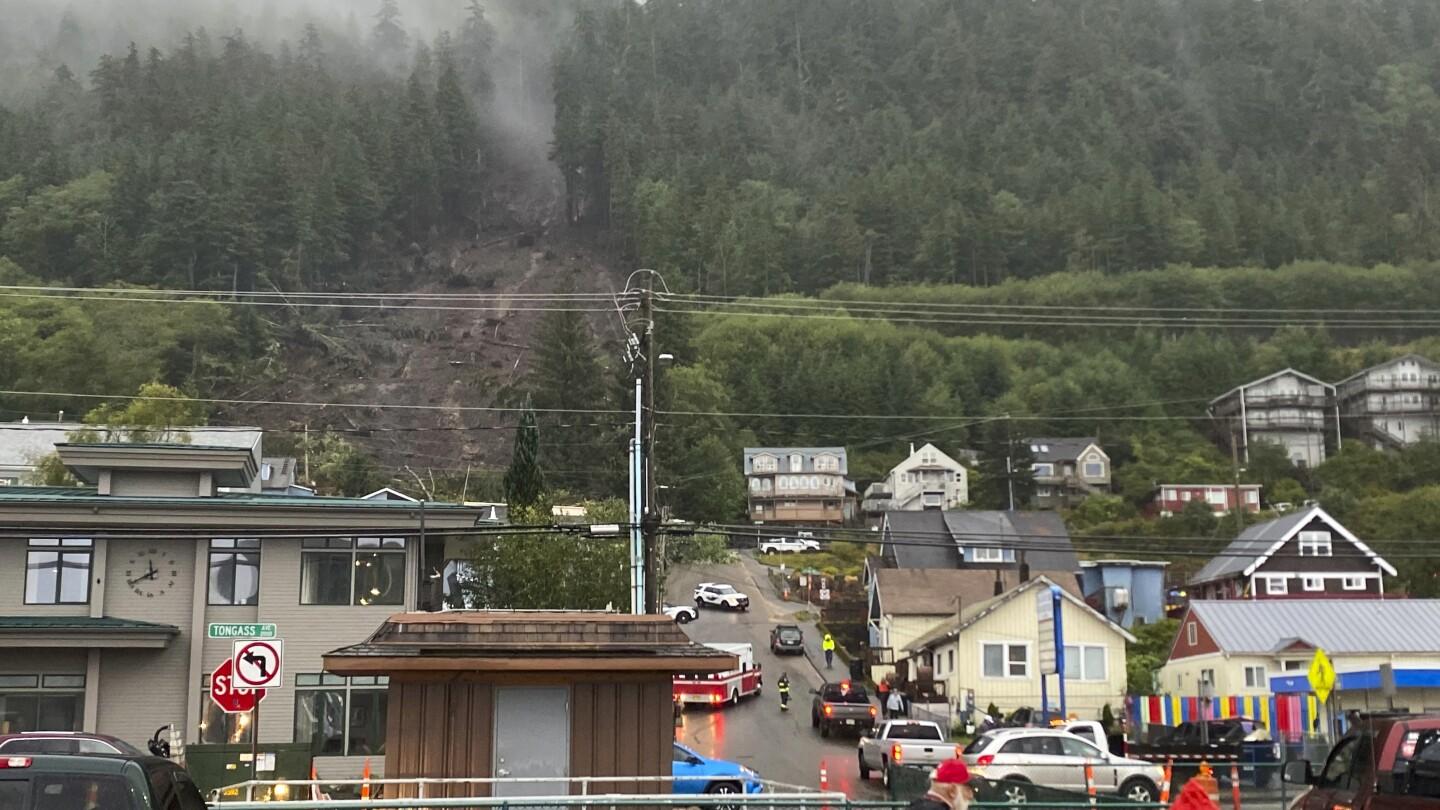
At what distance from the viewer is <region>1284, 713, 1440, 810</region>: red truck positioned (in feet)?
49.3

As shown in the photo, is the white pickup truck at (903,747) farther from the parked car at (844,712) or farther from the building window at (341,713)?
the building window at (341,713)

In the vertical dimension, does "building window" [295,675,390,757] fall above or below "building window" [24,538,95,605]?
below

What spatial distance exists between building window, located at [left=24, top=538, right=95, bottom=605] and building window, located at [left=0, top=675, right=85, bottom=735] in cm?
213

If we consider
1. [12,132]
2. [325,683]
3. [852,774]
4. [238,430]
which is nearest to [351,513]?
[325,683]

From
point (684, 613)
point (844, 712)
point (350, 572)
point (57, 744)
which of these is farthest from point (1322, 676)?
point (684, 613)

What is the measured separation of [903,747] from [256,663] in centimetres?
1597

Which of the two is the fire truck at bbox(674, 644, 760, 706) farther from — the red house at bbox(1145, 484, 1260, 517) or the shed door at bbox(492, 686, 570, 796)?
the red house at bbox(1145, 484, 1260, 517)

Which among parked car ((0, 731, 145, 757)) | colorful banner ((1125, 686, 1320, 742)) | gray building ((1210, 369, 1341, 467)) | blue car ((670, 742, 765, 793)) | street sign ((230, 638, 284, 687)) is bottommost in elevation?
blue car ((670, 742, 765, 793))

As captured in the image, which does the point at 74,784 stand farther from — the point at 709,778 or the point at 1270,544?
the point at 1270,544

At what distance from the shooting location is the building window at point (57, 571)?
36.2 meters

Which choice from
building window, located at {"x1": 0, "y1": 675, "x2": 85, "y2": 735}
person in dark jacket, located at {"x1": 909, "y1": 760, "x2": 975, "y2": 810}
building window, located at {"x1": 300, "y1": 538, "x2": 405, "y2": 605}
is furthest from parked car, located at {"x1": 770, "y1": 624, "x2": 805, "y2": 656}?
person in dark jacket, located at {"x1": 909, "y1": 760, "x2": 975, "y2": 810}

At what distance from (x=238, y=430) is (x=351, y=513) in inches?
1461

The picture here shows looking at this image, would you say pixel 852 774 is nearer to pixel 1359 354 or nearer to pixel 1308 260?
pixel 1359 354

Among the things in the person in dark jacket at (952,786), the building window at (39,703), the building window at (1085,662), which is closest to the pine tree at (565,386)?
the building window at (1085,662)
